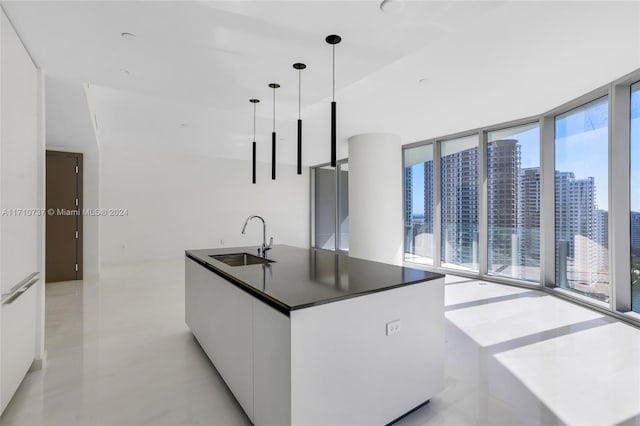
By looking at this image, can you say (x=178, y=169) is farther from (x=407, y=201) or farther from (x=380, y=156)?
(x=407, y=201)

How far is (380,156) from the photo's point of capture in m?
5.79

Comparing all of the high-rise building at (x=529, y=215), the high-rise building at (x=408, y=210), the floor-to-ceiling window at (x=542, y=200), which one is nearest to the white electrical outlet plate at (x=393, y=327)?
the floor-to-ceiling window at (x=542, y=200)

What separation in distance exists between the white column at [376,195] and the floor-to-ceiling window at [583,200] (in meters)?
2.48

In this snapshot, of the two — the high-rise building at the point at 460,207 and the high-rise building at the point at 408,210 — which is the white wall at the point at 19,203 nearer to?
the high-rise building at the point at 460,207

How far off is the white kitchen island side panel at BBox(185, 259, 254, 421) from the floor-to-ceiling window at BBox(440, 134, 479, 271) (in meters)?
4.88

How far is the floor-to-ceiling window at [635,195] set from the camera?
3418 millimetres

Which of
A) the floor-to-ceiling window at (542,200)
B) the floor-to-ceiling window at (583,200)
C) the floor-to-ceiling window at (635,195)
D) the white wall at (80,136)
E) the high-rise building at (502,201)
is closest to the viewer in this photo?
the white wall at (80,136)

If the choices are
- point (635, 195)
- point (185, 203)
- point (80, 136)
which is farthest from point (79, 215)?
point (635, 195)

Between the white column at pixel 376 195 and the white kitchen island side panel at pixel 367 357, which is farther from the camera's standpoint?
the white column at pixel 376 195

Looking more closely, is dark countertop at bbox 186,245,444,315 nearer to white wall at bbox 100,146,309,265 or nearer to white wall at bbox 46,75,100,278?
white wall at bbox 46,75,100,278

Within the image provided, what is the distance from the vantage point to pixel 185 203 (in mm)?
7926

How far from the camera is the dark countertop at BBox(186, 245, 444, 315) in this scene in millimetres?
1521

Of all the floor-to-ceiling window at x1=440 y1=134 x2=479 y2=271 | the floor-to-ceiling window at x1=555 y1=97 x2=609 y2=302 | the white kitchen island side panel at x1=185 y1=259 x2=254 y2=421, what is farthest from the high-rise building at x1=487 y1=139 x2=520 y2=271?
the white kitchen island side panel at x1=185 y1=259 x2=254 y2=421

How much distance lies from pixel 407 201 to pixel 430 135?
155 centimetres
